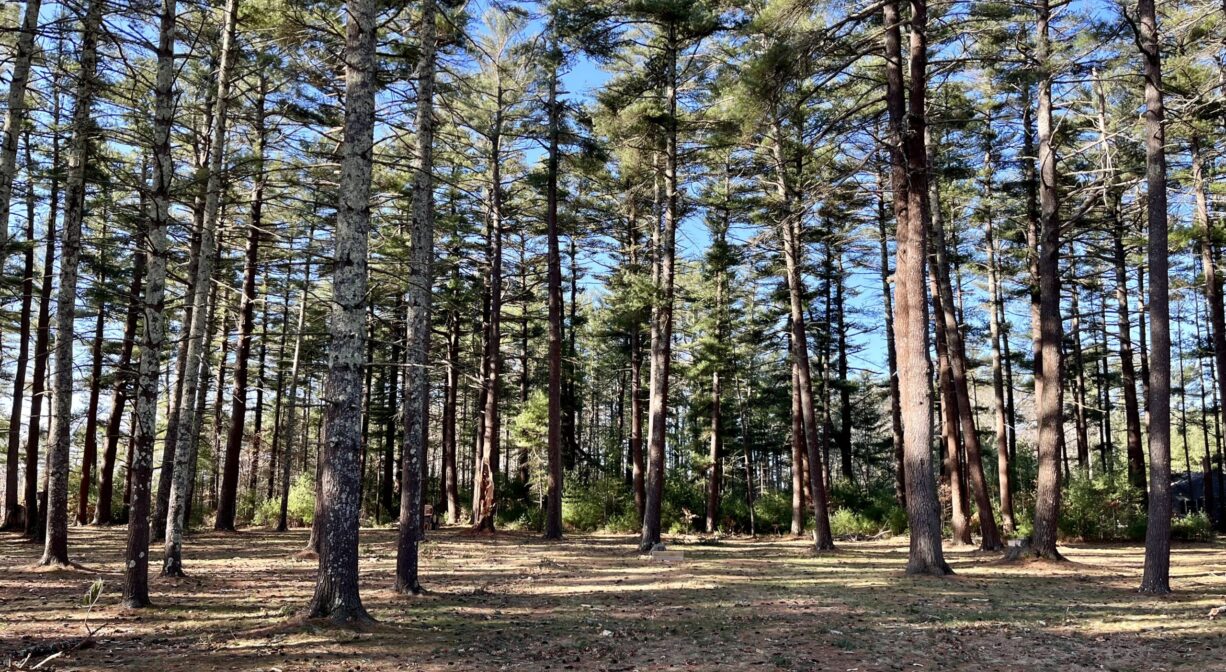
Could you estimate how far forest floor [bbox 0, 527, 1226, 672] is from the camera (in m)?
6.20

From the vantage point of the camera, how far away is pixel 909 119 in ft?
37.7

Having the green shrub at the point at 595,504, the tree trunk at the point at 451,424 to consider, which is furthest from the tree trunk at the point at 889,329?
the tree trunk at the point at 451,424

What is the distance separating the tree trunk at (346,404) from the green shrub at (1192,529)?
A: 2343cm

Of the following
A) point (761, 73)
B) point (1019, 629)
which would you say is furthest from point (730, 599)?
point (761, 73)

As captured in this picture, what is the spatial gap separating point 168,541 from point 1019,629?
Answer: 1138cm

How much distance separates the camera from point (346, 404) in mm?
6949

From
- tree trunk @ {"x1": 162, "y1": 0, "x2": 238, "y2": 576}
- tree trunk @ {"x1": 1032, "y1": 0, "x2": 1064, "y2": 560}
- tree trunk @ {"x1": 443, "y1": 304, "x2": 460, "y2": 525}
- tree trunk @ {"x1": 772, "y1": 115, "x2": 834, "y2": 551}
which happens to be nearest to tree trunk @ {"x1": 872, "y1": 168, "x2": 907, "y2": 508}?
tree trunk @ {"x1": 772, "y1": 115, "x2": 834, "y2": 551}

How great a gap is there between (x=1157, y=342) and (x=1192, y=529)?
48.5 ft

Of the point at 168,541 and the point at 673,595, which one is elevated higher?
the point at 168,541

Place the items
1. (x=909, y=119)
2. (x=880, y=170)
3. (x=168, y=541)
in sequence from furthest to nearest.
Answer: (x=880, y=170) < (x=909, y=119) < (x=168, y=541)

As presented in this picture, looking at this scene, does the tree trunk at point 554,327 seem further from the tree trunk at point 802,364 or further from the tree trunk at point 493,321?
the tree trunk at point 802,364

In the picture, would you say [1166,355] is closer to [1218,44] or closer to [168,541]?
[1218,44]

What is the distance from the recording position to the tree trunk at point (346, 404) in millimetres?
6922

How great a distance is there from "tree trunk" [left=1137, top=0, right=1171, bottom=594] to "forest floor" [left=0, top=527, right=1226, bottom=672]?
65 centimetres
